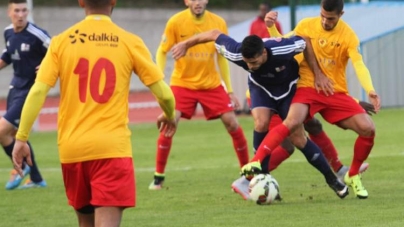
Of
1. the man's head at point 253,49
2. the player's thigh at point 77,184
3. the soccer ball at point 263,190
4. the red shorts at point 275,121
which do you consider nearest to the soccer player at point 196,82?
the red shorts at point 275,121

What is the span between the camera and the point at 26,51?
39.2ft

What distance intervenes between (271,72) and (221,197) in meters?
1.53

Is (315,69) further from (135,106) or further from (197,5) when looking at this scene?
(135,106)

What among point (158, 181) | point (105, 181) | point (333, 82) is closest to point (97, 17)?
point (105, 181)

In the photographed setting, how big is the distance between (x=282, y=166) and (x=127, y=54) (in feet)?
23.5

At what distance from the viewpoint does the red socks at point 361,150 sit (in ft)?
33.1

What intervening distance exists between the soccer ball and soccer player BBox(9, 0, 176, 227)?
11.7 feet

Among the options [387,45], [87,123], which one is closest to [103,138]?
[87,123]

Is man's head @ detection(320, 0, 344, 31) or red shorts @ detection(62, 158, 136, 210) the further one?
man's head @ detection(320, 0, 344, 31)

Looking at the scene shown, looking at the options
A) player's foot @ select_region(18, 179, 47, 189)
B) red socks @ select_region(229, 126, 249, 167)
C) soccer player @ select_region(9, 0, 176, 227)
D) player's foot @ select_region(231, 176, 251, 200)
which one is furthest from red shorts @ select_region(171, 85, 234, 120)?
soccer player @ select_region(9, 0, 176, 227)

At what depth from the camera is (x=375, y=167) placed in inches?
496

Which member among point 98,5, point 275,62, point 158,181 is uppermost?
point 98,5

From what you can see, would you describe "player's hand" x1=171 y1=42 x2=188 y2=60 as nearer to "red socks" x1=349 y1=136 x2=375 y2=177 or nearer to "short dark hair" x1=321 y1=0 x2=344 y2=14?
"short dark hair" x1=321 y1=0 x2=344 y2=14

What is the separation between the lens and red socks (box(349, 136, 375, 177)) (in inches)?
Result: 398
